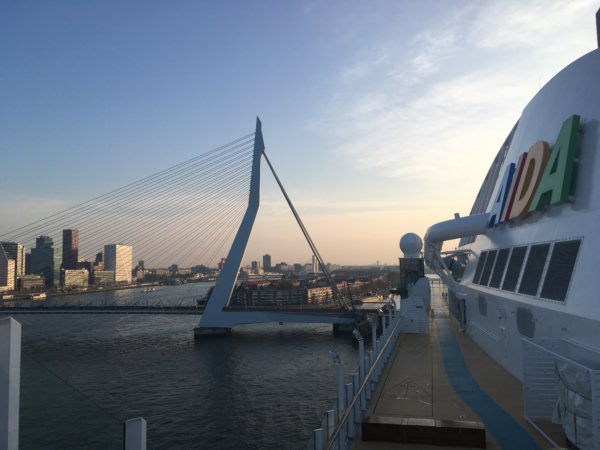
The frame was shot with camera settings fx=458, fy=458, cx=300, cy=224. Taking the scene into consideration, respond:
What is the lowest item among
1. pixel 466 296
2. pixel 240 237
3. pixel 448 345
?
pixel 448 345

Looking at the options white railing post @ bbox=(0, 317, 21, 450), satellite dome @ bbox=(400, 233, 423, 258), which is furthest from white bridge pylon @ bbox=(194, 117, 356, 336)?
white railing post @ bbox=(0, 317, 21, 450)

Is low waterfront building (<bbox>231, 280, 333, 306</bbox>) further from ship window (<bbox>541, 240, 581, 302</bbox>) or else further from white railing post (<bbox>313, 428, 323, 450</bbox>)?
white railing post (<bbox>313, 428, 323, 450</bbox>)

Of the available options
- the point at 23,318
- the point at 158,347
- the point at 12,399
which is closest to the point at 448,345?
the point at 12,399

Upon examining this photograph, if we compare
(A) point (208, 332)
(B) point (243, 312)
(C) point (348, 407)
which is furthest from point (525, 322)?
(A) point (208, 332)

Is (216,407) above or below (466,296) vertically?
below

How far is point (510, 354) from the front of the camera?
12156 mm

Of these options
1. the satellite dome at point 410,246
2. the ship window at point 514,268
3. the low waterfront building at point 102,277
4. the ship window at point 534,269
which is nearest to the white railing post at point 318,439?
the ship window at point 534,269

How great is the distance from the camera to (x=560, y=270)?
921 cm

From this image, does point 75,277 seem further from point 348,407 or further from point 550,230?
point 550,230

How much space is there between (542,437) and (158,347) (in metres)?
41.4

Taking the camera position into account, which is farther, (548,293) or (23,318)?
(23,318)

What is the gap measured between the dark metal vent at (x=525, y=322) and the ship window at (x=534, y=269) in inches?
18.2

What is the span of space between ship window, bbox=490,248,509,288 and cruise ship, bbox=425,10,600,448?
0.14ft

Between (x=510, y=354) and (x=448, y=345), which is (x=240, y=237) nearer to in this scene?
(x=448, y=345)
